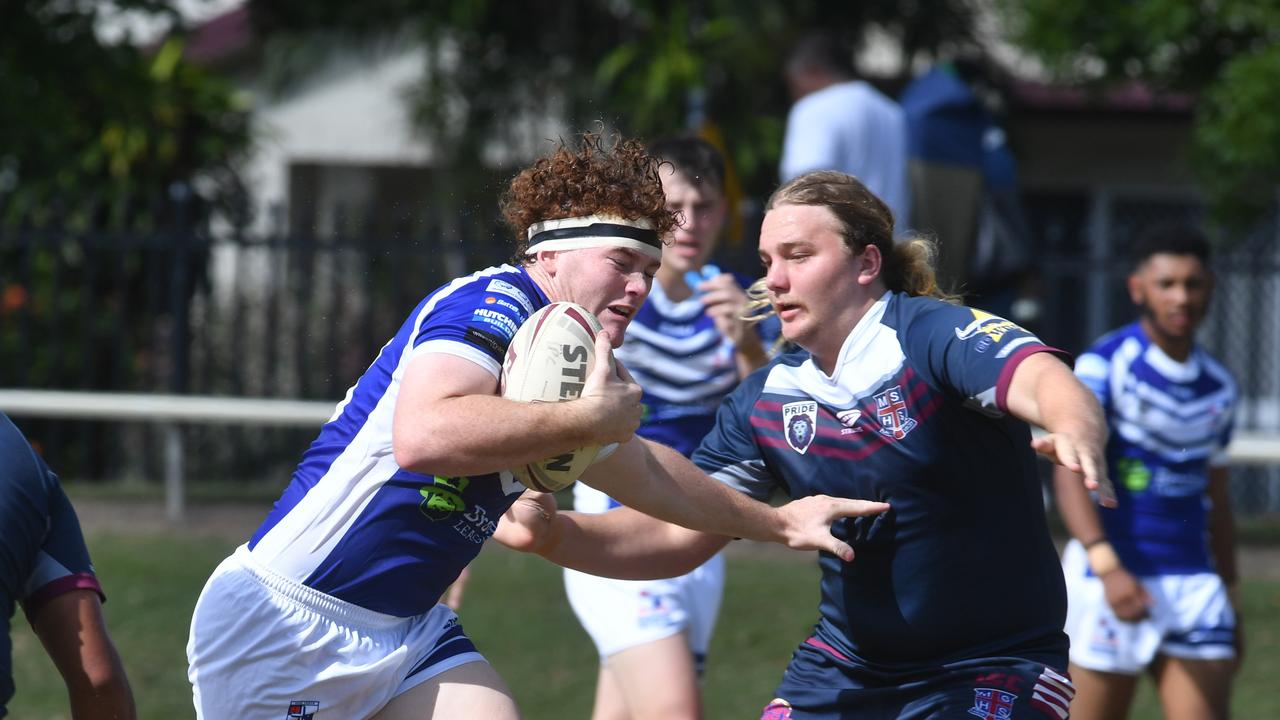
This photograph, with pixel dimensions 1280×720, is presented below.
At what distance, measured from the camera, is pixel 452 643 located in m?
3.67

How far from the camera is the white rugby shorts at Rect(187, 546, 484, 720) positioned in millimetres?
3451

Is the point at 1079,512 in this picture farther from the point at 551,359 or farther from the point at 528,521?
the point at 551,359

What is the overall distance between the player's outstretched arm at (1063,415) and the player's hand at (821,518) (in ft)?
1.64

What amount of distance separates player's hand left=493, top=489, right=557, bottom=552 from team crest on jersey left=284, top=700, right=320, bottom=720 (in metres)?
0.61

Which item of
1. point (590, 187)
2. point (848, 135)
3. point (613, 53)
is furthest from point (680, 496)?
point (613, 53)

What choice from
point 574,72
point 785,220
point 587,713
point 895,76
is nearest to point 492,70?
point 574,72

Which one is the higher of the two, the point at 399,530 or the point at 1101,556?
the point at 399,530

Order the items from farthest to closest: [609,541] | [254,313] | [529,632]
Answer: [254,313]
[529,632]
[609,541]

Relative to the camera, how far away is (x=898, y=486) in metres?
3.61

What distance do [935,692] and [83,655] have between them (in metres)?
1.93

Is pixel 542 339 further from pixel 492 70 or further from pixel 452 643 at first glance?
pixel 492 70

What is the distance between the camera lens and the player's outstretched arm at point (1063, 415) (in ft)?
9.63

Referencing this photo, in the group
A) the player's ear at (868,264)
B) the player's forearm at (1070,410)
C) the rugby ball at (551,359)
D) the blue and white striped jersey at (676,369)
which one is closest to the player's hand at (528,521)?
the rugby ball at (551,359)

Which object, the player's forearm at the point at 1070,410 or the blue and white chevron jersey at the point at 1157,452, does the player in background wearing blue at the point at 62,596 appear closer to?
the player's forearm at the point at 1070,410
